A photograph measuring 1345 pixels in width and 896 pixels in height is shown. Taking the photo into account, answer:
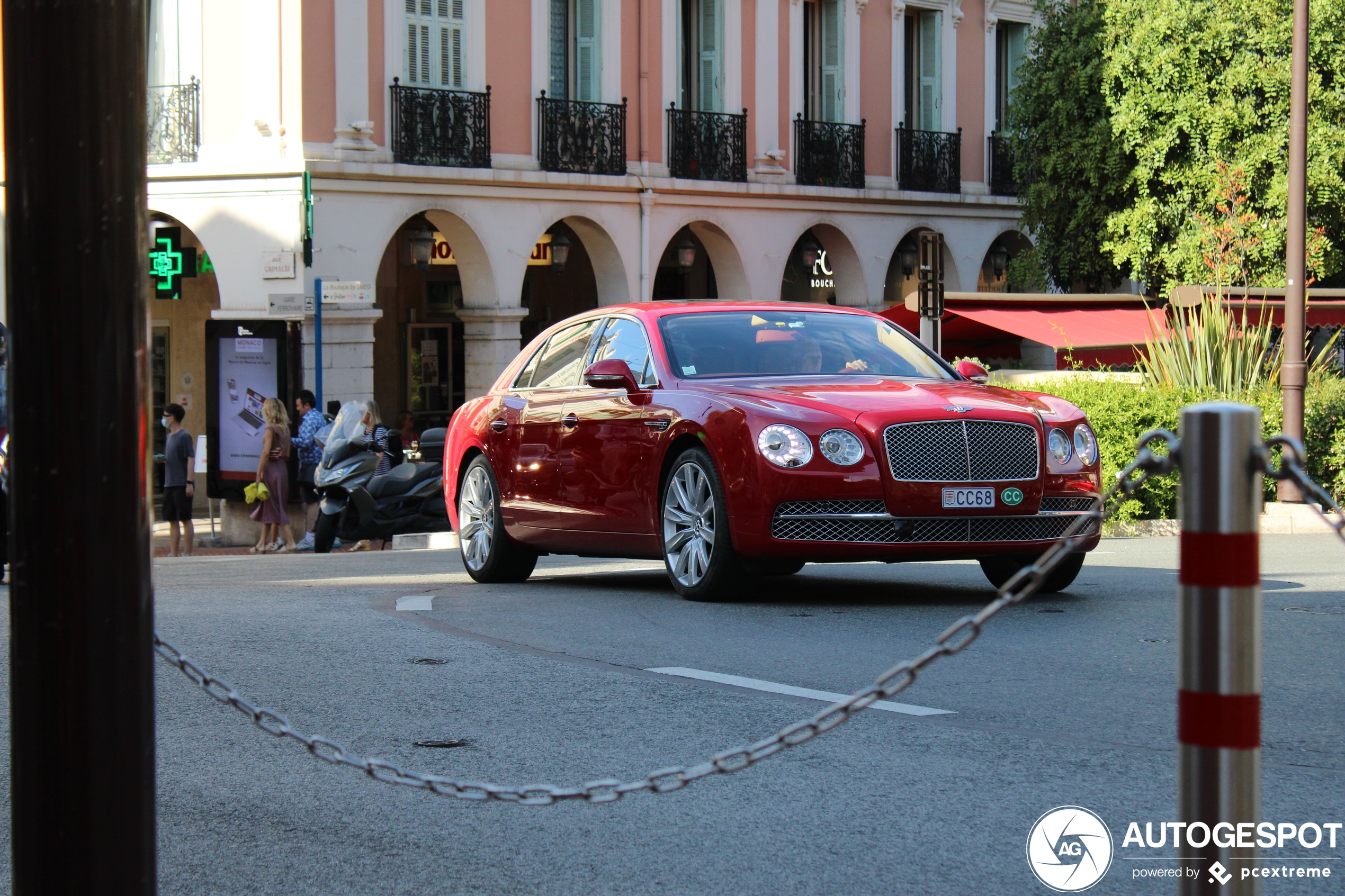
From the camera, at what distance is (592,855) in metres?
4.53

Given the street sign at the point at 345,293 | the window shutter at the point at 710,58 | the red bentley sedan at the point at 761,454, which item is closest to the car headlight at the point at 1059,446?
the red bentley sedan at the point at 761,454

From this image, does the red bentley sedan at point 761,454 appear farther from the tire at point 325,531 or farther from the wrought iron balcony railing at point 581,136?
the wrought iron balcony railing at point 581,136

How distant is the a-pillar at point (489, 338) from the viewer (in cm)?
2809

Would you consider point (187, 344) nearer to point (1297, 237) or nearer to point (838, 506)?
point (1297, 237)

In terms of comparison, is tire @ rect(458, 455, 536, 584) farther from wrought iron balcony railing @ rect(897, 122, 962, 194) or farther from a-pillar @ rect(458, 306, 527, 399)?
wrought iron balcony railing @ rect(897, 122, 962, 194)

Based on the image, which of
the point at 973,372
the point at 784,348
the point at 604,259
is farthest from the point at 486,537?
the point at 604,259

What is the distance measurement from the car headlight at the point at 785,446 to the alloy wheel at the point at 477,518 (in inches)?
114

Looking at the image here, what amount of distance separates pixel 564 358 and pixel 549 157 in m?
17.1

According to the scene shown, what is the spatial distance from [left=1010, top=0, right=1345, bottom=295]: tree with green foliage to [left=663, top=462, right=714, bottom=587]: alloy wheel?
18.3m

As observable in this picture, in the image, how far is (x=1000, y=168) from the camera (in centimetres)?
3516

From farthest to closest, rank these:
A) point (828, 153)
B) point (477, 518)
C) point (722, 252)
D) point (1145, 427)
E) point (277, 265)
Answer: point (828, 153), point (722, 252), point (277, 265), point (1145, 427), point (477, 518)

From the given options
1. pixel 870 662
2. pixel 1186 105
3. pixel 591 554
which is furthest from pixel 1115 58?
pixel 870 662

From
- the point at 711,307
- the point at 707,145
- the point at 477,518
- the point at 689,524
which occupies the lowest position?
the point at 477,518

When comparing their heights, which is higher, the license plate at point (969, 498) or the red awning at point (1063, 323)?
the red awning at point (1063, 323)
